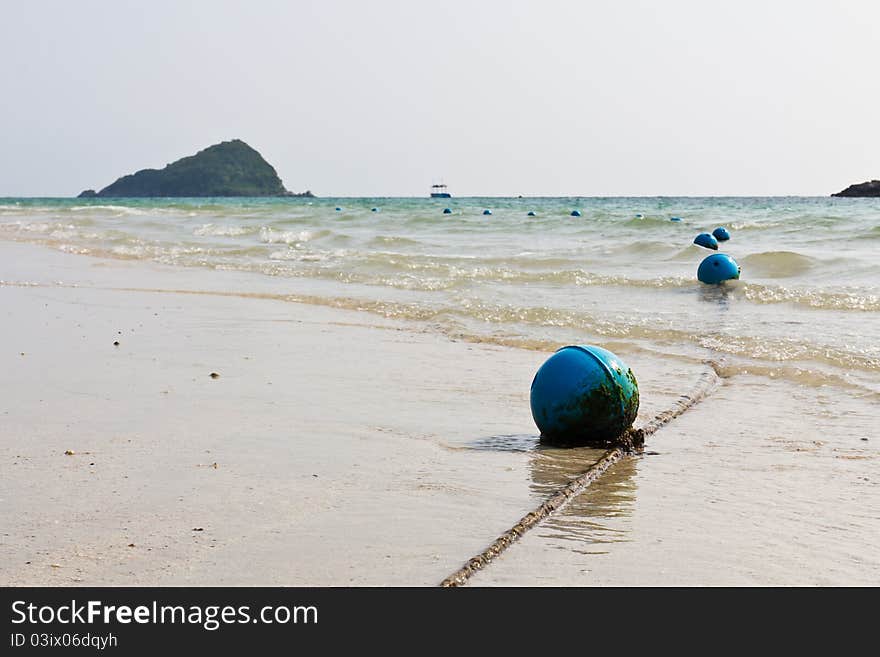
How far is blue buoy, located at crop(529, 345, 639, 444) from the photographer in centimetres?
604

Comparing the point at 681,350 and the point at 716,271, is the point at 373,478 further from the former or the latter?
the point at 716,271

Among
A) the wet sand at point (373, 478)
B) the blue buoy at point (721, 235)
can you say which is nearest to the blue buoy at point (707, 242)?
the blue buoy at point (721, 235)

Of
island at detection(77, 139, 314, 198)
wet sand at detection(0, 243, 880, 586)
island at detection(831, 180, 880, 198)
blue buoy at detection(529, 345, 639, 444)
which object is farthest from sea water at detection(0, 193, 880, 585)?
island at detection(77, 139, 314, 198)

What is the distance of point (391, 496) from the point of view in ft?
16.1

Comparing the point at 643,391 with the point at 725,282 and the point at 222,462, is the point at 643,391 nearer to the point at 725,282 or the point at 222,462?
the point at 222,462

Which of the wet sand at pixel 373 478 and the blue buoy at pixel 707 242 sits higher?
the blue buoy at pixel 707 242

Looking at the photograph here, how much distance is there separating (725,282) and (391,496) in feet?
37.2

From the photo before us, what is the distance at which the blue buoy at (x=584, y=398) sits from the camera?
6035mm

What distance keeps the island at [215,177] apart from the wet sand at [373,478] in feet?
529

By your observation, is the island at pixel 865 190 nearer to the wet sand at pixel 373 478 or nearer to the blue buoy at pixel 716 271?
the blue buoy at pixel 716 271

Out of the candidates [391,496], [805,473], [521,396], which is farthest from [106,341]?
[805,473]

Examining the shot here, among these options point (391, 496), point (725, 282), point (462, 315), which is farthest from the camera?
point (725, 282)

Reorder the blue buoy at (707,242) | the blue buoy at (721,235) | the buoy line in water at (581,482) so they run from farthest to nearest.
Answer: the blue buoy at (721,235) < the blue buoy at (707,242) < the buoy line in water at (581,482)
